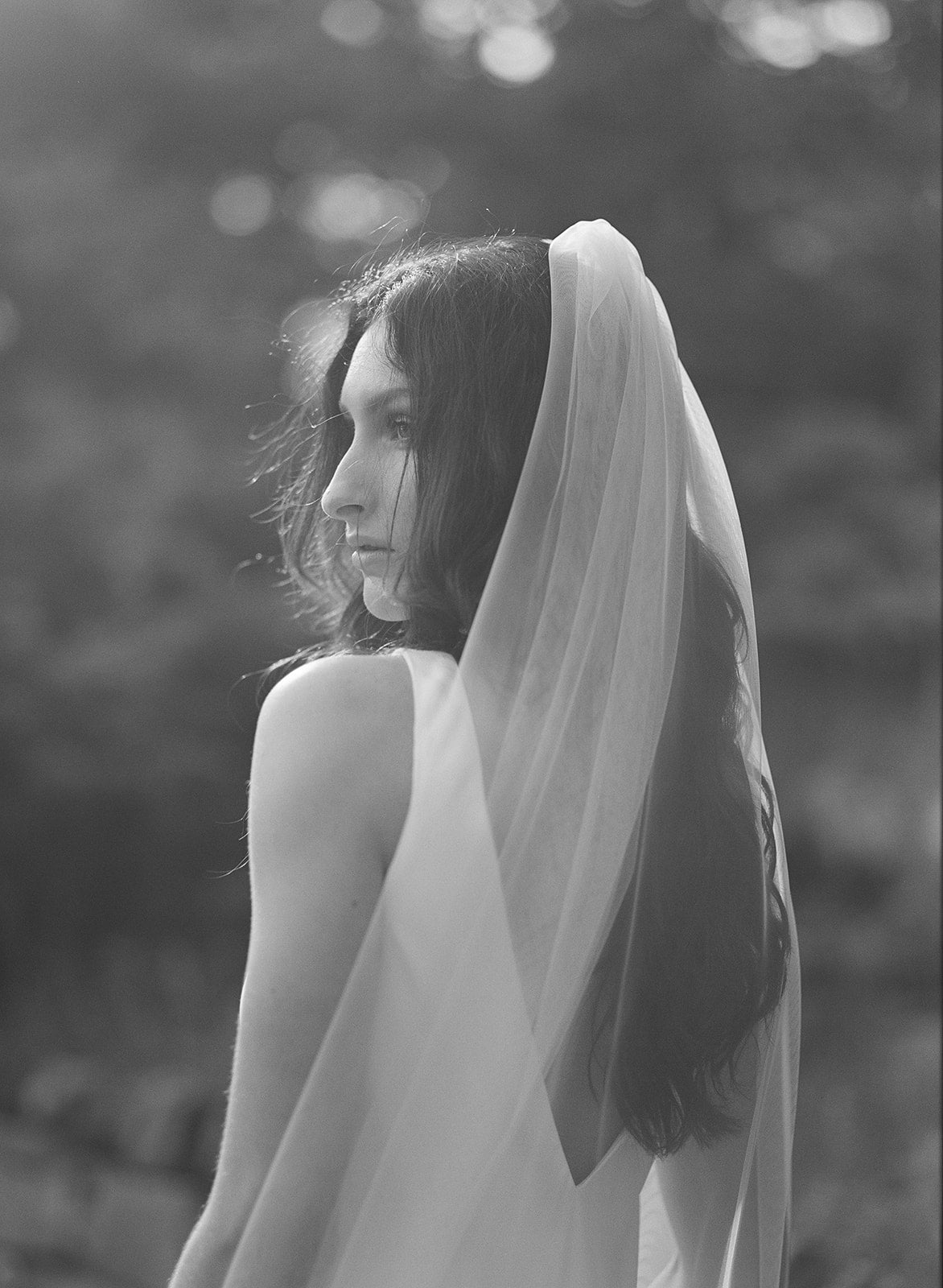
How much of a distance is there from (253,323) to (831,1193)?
3828mm

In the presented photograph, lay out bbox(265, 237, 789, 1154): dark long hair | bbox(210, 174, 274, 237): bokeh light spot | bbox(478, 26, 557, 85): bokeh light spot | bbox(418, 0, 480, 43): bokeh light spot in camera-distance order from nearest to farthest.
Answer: bbox(265, 237, 789, 1154): dark long hair
bbox(478, 26, 557, 85): bokeh light spot
bbox(418, 0, 480, 43): bokeh light spot
bbox(210, 174, 274, 237): bokeh light spot

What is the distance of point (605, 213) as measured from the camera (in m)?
5.00

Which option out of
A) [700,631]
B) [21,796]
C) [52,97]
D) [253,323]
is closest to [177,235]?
[253,323]

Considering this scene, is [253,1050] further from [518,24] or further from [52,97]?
[52,97]

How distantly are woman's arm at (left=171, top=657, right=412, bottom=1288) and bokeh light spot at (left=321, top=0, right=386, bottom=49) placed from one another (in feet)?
15.9

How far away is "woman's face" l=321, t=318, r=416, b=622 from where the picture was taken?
4.31 ft

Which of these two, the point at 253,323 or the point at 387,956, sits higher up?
the point at 253,323

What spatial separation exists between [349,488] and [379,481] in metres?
0.03

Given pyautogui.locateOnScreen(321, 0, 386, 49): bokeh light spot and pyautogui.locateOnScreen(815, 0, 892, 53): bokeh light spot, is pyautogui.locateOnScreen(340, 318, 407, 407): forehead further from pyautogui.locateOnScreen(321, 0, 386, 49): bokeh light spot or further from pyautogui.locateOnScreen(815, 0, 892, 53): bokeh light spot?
pyautogui.locateOnScreen(321, 0, 386, 49): bokeh light spot

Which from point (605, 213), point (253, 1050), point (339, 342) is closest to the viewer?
point (253, 1050)

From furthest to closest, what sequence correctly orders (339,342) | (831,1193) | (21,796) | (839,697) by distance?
1. (21,796)
2. (839,697)
3. (831,1193)
4. (339,342)

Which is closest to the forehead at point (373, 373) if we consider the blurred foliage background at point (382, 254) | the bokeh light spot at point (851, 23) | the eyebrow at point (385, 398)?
the eyebrow at point (385, 398)

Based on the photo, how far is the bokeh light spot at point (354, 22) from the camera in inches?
207

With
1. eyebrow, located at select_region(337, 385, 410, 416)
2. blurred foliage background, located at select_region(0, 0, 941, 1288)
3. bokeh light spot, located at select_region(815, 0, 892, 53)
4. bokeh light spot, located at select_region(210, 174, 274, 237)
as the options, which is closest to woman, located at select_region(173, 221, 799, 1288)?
eyebrow, located at select_region(337, 385, 410, 416)
